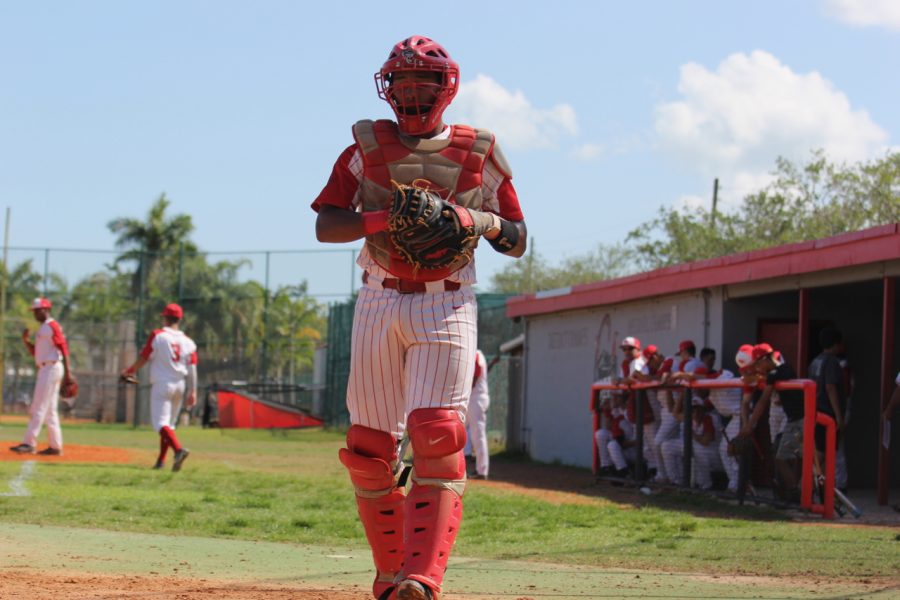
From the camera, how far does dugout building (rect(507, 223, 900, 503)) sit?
1415cm

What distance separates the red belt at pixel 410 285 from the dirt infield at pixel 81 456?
499 inches

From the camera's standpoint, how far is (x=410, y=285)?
5.33 m

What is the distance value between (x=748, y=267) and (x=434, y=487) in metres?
11.5

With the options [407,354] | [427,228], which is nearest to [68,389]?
[407,354]

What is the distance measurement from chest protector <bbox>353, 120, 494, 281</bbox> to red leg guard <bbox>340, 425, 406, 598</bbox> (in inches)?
29.1

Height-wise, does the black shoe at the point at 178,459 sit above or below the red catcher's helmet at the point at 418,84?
below

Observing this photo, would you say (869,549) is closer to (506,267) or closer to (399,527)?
(399,527)

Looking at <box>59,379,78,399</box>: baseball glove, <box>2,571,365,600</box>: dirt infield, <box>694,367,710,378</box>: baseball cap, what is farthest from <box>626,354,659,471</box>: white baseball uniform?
<box>2,571,365,600</box>: dirt infield

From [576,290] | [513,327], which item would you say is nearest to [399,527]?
[576,290]

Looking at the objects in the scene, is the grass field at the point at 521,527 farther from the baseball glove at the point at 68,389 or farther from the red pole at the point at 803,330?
the red pole at the point at 803,330

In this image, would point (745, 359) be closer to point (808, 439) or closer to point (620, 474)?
point (808, 439)

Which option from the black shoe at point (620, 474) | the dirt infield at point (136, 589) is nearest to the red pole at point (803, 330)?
the black shoe at point (620, 474)

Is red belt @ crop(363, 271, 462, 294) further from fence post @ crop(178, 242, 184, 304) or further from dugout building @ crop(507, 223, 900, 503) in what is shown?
fence post @ crop(178, 242, 184, 304)

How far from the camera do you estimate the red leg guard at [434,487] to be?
500 centimetres
